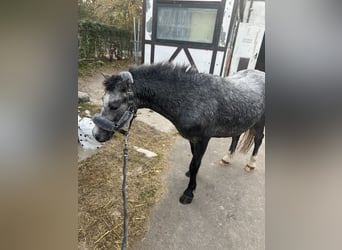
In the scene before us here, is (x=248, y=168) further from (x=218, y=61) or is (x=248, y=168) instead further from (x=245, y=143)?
(x=218, y=61)

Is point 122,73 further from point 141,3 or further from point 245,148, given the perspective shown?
point 245,148

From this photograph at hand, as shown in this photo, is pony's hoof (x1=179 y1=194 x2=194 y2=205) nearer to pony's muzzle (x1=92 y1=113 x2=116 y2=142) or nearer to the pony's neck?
the pony's neck

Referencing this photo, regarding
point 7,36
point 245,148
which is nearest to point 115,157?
point 7,36

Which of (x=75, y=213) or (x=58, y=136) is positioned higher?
(x=58, y=136)

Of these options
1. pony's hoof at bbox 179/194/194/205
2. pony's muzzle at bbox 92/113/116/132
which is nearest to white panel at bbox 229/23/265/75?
pony's muzzle at bbox 92/113/116/132

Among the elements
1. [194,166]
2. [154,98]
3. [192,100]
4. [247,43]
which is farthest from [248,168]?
[247,43]

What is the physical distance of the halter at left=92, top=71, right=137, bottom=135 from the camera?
877 millimetres

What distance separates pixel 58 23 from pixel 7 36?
68 mm

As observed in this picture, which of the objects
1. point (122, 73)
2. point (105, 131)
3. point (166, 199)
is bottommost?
point (166, 199)

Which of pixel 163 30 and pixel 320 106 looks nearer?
pixel 320 106

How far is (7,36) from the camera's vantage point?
25 centimetres

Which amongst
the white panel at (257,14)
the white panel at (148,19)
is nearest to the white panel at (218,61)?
the white panel at (257,14)

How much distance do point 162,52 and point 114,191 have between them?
1.96ft

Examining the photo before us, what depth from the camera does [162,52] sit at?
32.8 inches
